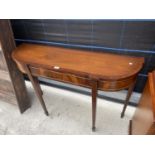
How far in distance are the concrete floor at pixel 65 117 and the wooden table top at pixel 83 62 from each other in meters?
0.69

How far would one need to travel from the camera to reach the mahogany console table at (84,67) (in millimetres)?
1012

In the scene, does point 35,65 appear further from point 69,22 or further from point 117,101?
point 117,101

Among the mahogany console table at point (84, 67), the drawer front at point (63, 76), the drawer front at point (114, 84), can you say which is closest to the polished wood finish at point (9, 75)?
the mahogany console table at point (84, 67)

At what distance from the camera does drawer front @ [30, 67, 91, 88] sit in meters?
1.10

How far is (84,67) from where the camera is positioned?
42.9 inches

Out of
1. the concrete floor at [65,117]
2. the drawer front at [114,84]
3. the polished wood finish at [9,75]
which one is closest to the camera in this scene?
the drawer front at [114,84]

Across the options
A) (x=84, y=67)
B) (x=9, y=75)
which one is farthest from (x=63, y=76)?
(x=9, y=75)

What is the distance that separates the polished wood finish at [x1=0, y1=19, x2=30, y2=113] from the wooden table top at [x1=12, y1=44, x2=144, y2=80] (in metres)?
0.09

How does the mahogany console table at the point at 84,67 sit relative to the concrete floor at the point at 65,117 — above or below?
above

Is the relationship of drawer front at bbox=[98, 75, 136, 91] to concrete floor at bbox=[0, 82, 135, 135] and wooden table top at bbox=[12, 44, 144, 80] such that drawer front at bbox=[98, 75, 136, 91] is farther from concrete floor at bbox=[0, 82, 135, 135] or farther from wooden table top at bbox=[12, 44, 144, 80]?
concrete floor at bbox=[0, 82, 135, 135]

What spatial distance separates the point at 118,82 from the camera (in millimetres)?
1008

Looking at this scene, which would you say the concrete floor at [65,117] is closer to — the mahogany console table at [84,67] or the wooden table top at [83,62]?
the mahogany console table at [84,67]

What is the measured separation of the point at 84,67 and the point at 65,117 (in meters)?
0.77
